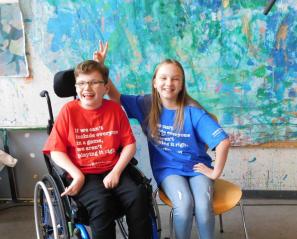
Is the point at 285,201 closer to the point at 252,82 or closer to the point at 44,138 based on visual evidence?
the point at 252,82

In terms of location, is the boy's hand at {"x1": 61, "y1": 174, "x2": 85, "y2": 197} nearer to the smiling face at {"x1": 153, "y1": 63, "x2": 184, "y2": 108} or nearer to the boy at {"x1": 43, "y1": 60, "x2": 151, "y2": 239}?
the boy at {"x1": 43, "y1": 60, "x2": 151, "y2": 239}

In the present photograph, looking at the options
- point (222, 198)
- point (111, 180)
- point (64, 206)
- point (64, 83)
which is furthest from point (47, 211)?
point (222, 198)

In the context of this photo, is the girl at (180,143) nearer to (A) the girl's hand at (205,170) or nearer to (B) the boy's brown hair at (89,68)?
(A) the girl's hand at (205,170)

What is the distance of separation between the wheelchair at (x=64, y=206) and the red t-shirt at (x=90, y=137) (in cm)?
10

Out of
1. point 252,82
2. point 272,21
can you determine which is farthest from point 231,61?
point 272,21

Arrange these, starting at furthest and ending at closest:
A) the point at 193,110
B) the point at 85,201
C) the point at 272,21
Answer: the point at 272,21 < the point at 193,110 < the point at 85,201

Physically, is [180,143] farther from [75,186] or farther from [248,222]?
[248,222]

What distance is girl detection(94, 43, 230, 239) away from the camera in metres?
1.69

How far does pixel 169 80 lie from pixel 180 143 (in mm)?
312

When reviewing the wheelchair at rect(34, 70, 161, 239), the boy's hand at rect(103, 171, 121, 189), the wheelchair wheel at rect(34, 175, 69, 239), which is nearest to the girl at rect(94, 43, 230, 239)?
the wheelchair at rect(34, 70, 161, 239)

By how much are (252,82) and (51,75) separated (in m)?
1.30

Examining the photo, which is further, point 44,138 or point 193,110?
point 44,138

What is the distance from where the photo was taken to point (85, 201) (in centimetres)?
156

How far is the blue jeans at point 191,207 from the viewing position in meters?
1.65
